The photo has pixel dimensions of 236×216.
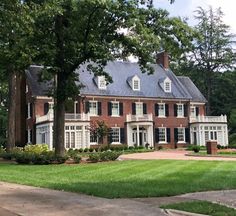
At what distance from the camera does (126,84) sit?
57906mm

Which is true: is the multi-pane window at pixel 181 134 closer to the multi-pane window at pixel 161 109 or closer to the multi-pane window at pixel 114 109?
the multi-pane window at pixel 161 109

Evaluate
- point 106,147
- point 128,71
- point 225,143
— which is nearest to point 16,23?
point 106,147

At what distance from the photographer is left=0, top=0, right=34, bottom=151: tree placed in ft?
54.1

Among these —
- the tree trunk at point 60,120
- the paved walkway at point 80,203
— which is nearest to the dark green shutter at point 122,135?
the tree trunk at point 60,120

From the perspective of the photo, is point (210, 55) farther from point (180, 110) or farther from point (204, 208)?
point (204, 208)

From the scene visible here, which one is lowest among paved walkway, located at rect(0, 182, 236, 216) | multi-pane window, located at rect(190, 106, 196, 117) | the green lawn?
paved walkway, located at rect(0, 182, 236, 216)

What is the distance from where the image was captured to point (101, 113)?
54812 mm

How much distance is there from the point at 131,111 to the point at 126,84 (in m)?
3.45

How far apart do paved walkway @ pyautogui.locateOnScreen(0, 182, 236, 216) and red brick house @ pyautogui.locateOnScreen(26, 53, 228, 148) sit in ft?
118

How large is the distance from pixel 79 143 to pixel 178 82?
17545 mm

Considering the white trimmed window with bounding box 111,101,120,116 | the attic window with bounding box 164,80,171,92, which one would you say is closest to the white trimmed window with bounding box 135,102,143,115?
the white trimmed window with bounding box 111,101,120,116

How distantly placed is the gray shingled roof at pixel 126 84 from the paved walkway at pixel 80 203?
39.2 m

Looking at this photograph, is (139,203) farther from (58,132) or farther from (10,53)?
(58,132)

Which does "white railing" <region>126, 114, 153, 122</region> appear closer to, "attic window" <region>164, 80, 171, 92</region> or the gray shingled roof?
the gray shingled roof
